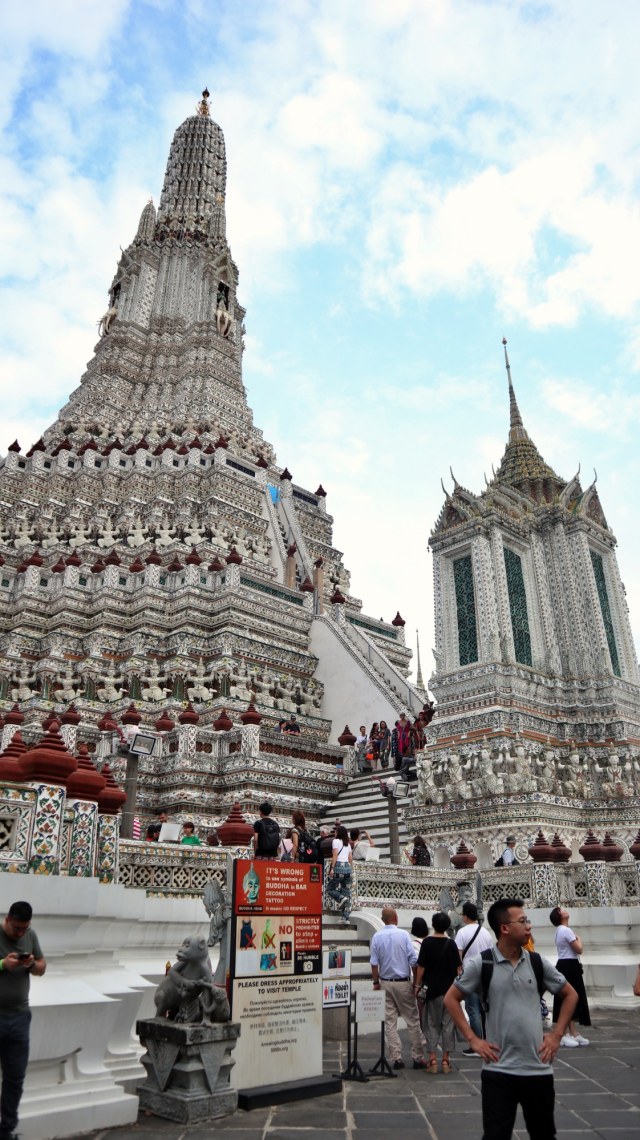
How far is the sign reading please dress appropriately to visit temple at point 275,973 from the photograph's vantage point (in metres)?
6.41

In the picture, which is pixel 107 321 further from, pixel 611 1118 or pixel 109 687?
pixel 611 1118

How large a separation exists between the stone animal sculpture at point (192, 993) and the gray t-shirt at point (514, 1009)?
289 cm

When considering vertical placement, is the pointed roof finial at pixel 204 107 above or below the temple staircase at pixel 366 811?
above

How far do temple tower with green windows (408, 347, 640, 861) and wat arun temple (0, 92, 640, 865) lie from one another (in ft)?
0.21

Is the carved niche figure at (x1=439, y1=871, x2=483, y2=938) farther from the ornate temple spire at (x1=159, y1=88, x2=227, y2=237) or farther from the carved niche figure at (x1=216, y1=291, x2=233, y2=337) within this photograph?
the ornate temple spire at (x1=159, y1=88, x2=227, y2=237)

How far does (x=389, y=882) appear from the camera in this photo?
12812 millimetres

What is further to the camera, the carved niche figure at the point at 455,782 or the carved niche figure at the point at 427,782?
the carved niche figure at the point at 427,782

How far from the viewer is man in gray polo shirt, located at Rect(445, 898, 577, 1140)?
143 inches

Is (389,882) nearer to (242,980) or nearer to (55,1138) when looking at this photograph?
(242,980)

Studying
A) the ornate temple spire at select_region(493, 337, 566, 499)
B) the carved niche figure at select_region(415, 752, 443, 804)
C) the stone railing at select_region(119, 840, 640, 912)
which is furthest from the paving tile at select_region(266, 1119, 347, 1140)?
the ornate temple spire at select_region(493, 337, 566, 499)

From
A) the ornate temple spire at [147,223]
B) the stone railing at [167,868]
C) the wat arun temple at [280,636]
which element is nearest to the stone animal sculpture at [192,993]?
the stone railing at [167,868]

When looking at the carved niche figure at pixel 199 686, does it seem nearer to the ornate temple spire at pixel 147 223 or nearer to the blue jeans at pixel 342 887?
the blue jeans at pixel 342 887

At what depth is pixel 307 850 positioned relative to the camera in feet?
38.8

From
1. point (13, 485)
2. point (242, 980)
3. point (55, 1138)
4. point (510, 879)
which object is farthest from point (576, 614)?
point (13, 485)
